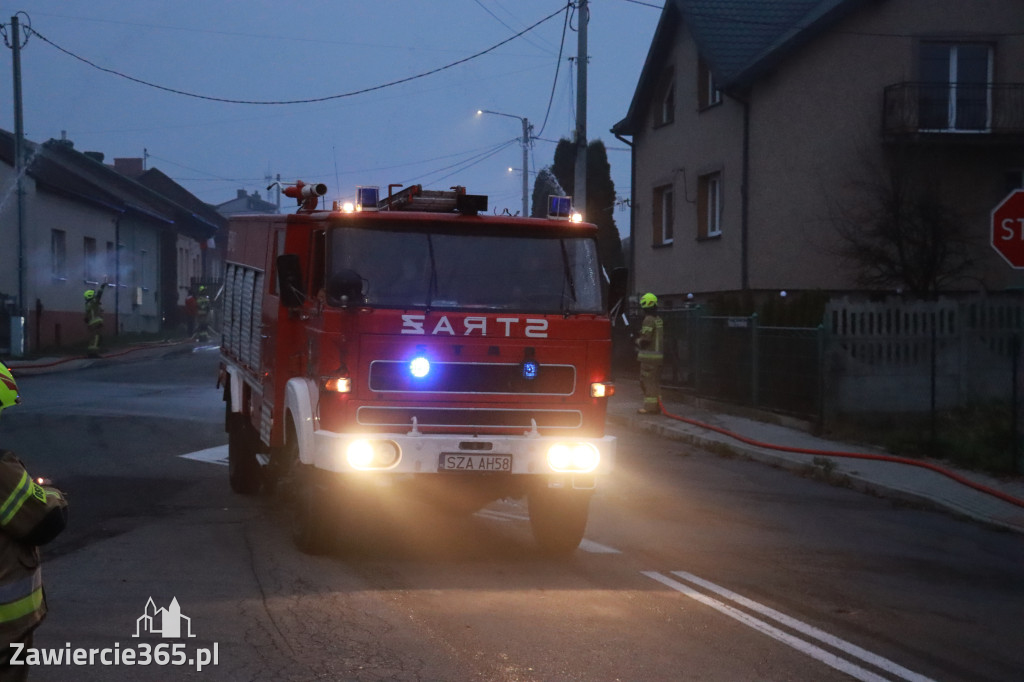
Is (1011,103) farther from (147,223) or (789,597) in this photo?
(147,223)

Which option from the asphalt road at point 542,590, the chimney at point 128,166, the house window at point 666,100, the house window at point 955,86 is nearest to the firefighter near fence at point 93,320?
the house window at point 666,100

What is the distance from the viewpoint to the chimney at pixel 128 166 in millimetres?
82000

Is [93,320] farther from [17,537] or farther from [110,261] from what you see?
[17,537]

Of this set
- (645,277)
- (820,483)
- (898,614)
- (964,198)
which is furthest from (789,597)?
(645,277)

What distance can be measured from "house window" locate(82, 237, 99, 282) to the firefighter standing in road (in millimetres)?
3555

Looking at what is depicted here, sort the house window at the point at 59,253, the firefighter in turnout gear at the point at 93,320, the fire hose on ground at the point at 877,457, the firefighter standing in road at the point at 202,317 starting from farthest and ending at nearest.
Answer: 1. the firefighter standing in road at the point at 202,317
2. the house window at the point at 59,253
3. the firefighter in turnout gear at the point at 93,320
4. the fire hose on ground at the point at 877,457

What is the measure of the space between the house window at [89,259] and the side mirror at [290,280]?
34.2 m

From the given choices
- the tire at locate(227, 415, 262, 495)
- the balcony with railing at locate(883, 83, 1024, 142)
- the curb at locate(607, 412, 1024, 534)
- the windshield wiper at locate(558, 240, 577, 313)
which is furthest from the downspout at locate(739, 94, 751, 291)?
the windshield wiper at locate(558, 240, 577, 313)

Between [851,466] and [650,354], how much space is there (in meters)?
5.31

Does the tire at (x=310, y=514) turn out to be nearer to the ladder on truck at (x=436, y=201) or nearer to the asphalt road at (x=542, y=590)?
the asphalt road at (x=542, y=590)

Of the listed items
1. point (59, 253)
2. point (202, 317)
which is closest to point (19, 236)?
point (59, 253)

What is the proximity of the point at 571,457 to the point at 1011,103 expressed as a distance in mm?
19793

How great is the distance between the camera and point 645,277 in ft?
105

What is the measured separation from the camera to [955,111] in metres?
24.7
